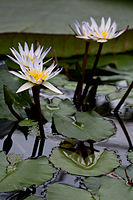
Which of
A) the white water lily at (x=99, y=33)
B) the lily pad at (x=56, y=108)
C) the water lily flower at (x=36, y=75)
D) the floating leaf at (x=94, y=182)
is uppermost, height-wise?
the white water lily at (x=99, y=33)

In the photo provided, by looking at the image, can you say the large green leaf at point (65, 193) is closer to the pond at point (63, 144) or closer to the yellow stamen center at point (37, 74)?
the pond at point (63, 144)

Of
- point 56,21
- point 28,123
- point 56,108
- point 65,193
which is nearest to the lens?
point 65,193

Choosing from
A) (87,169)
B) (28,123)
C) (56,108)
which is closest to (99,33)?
(56,108)

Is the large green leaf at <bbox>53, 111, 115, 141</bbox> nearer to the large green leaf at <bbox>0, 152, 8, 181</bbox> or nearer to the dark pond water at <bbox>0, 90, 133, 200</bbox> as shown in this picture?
the dark pond water at <bbox>0, 90, 133, 200</bbox>

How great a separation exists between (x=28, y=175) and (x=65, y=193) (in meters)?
0.13

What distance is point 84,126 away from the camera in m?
1.18

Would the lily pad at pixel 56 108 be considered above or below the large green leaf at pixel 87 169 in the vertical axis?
above

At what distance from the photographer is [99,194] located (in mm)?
836

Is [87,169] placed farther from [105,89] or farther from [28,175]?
[105,89]

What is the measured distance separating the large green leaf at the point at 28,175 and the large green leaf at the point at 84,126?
19 centimetres

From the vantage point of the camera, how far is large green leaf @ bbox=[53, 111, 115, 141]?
3.70 feet

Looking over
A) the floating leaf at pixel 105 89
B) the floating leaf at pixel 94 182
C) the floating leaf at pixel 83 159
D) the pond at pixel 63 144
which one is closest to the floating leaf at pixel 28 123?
the pond at pixel 63 144

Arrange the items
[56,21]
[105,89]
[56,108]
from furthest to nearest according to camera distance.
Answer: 1. [56,21]
2. [105,89]
3. [56,108]

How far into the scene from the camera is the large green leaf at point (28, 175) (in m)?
0.84
